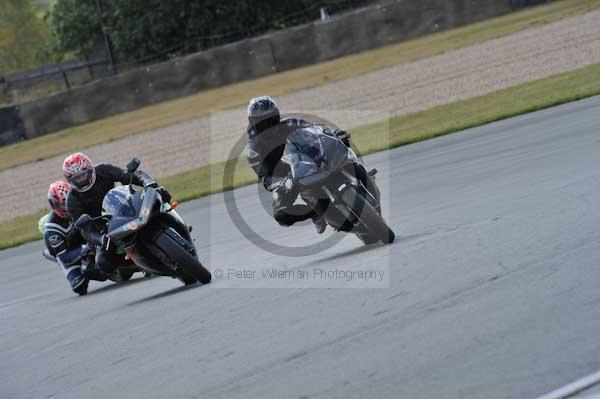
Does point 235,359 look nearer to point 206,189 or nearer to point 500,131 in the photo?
point 500,131

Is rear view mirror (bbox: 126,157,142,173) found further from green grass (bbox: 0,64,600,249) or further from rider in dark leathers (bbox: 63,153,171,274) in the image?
green grass (bbox: 0,64,600,249)

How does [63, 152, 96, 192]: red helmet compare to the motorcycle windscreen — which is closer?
the motorcycle windscreen

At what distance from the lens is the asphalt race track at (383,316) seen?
17.4ft

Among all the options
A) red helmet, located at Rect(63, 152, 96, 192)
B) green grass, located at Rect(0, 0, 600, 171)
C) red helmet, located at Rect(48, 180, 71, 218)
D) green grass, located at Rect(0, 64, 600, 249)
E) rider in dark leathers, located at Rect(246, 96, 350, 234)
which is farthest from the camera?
green grass, located at Rect(0, 0, 600, 171)

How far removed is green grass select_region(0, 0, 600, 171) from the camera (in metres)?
31.8

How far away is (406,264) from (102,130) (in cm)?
2716

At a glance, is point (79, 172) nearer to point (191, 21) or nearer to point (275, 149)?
point (275, 149)

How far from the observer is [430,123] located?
806 inches

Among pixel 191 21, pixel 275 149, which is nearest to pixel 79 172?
pixel 275 149

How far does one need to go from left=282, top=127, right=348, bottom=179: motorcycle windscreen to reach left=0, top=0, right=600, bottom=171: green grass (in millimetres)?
21052

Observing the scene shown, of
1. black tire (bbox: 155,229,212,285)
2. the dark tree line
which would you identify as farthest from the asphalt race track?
the dark tree line

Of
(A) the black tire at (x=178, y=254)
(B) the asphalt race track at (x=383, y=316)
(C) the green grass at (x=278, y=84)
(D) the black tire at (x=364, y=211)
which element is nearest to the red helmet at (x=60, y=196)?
(B) the asphalt race track at (x=383, y=316)

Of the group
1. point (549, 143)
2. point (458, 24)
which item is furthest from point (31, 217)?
point (458, 24)

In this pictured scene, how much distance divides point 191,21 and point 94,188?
1356 inches
